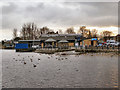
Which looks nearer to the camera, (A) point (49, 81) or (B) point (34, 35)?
(A) point (49, 81)

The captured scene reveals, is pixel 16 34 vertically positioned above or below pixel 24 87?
above

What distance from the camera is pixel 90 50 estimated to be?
47.2m

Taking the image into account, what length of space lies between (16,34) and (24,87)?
105 meters

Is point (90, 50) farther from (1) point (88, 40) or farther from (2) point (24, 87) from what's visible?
(2) point (24, 87)

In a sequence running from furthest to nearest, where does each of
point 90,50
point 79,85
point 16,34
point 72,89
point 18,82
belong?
point 16,34
point 90,50
point 18,82
point 79,85
point 72,89

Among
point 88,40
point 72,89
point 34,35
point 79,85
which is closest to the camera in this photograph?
point 72,89

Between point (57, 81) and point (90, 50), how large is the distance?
35149 mm

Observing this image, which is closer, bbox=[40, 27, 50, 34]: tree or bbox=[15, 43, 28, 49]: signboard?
bbox=[15, 43, 28, 49]: signboard

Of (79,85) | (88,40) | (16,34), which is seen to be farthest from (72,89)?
(16,34)

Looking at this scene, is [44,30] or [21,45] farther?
[44,30]

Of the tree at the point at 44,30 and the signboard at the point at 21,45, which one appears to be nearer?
the signboard at the point at 21,45

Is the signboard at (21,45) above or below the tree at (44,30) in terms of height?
below

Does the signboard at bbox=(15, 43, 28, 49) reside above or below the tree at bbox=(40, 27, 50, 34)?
below

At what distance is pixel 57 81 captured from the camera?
1313 centimetres
